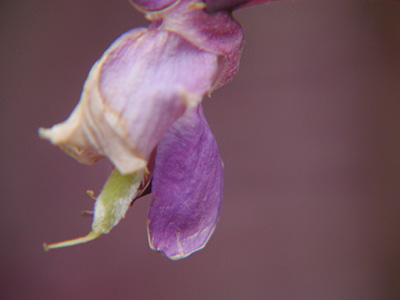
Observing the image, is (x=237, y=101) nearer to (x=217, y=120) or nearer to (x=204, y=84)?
(x=217, y=120)

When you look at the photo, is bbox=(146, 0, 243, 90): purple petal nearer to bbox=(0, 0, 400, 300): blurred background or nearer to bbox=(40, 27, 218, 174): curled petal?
bbox=(40, 27, 218, 174): curled petal

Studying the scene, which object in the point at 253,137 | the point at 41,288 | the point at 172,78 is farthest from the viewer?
the point at 253,137

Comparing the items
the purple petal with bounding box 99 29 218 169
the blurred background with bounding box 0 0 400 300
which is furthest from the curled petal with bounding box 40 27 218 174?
the blurred background with bounding box 0 0 400 300

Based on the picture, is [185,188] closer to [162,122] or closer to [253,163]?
[162,122]

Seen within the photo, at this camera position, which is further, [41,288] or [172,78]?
[41,288]

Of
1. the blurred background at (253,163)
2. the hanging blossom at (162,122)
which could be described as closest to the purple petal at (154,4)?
the hanging blossom at (162,122)

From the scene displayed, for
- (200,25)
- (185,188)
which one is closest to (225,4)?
(200,25)

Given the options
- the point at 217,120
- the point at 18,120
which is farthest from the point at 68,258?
the point at 217,120
